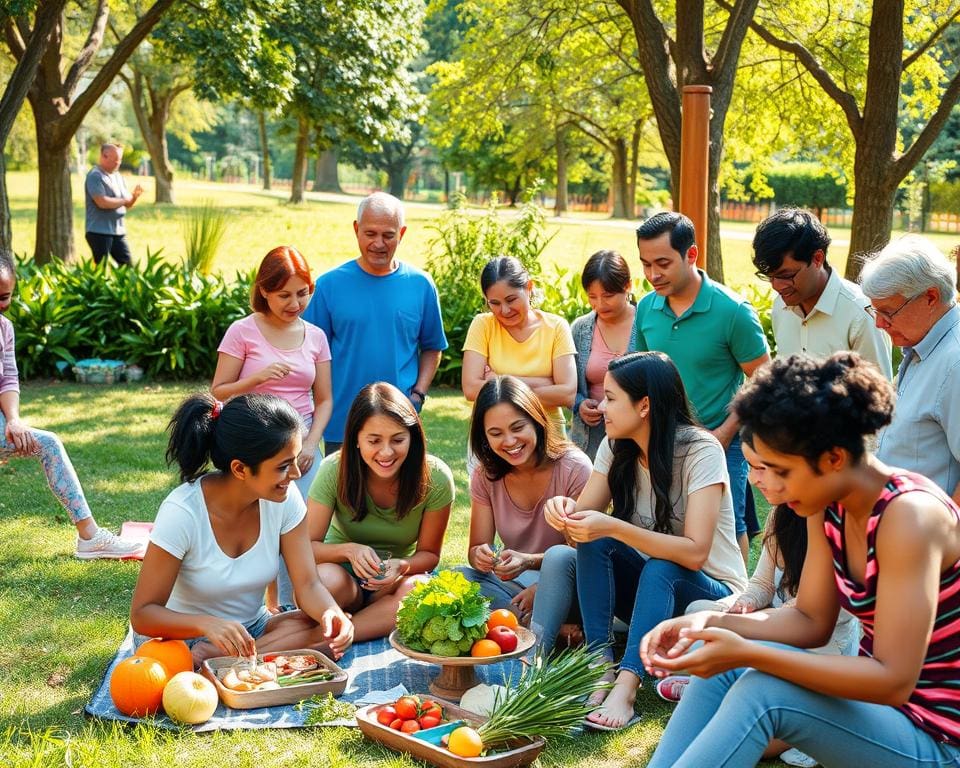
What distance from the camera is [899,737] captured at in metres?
2.62

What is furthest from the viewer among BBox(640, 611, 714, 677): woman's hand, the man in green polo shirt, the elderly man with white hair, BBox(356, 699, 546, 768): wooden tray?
the man in green polo shirt

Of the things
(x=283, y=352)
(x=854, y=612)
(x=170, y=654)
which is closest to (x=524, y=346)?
(x=283, y=352)

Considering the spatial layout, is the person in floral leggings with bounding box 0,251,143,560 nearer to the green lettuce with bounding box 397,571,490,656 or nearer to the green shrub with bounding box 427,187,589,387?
the green lettuce with bounding box 397,571,490,656

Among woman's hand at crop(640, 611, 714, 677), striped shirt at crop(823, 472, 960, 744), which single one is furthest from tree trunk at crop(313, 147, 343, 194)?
striped shirt at crop(823, 472, 960, 744)

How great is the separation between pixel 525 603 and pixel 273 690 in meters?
1.29

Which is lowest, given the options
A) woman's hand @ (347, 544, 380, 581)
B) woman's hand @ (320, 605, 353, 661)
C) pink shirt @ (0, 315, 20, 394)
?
woman's hand @ (320, 605, 353, 661)

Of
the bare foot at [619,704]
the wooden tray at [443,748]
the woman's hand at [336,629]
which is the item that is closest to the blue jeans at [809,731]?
the wooden tray at [443,748]

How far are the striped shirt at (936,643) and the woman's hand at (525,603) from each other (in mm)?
2274

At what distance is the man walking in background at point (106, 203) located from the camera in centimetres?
1271

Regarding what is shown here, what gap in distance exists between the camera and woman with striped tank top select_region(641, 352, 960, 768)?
2.54 metres

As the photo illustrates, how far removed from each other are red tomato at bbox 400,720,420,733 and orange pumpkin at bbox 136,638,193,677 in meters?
0.92

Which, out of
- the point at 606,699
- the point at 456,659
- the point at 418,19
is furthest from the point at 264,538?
the point at 418,19

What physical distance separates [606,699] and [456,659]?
586 millimetres

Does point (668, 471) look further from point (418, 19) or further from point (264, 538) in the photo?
point (418, 19)
